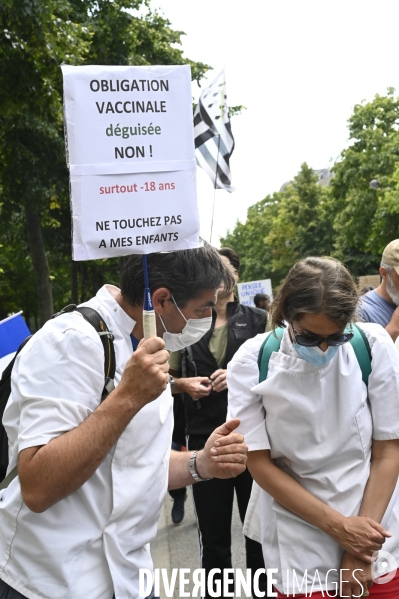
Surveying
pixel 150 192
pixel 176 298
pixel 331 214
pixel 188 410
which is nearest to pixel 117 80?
pixel 150 192

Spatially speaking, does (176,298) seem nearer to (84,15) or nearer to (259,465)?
(259,465)

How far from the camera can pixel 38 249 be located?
49.7 ft

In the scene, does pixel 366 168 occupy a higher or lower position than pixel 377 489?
lower

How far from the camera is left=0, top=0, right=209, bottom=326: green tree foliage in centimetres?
886

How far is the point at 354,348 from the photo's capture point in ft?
9.00

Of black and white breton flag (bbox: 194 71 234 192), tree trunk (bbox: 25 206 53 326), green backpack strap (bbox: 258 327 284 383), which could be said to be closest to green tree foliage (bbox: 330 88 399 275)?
tree trunk (bbox: 25 206 53 326)

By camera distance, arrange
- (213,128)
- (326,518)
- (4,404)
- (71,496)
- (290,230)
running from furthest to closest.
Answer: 1. (290,230)
2. (213,128)
3. (326,518)
4. (4,404)
5. (71,496)

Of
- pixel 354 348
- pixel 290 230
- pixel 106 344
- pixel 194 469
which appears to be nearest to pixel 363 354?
pixel 354 348

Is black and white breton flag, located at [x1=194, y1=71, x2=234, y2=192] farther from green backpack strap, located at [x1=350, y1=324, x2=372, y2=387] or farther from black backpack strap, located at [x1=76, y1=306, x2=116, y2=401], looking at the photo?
black backpack strap, located at [x1=76, y1=306, x2=116, y2=401]

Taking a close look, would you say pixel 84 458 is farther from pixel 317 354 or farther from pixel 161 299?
pixel 317 354

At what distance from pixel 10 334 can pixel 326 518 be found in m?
2.83

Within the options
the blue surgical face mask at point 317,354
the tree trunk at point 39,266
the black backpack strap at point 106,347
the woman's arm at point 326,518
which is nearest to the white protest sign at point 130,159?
the black backpack strap at point 106,347

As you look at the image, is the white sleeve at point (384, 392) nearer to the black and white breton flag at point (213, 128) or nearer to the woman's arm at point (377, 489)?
the woman's arm at point (377, 489)

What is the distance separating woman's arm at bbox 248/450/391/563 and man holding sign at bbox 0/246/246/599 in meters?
0.48
